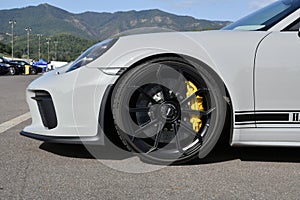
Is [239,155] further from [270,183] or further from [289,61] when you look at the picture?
[289,61]

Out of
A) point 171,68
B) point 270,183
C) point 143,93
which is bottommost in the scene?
point 270,183

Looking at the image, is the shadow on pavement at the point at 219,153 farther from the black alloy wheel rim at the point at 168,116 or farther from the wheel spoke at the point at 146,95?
the wheel spoke at the point at 146,95

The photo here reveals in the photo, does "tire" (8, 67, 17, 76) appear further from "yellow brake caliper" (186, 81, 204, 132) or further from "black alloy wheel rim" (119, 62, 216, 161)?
"yellow brake caliper" (186, 81, 204, 132)

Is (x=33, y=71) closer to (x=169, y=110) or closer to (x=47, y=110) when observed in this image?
(x=47, y=110)

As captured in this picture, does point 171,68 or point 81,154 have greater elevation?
point 171,68

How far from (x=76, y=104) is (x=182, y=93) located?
76 centimetres

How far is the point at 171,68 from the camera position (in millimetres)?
2746

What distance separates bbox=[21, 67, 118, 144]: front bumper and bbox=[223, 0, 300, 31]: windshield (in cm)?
121

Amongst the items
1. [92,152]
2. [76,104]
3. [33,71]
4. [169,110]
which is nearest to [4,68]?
[33,71]

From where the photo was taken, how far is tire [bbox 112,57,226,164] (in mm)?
2689

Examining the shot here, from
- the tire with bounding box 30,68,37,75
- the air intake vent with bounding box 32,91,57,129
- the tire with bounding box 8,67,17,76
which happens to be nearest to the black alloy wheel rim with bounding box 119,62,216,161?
the air intake vent with bounding box 32,91,57,129

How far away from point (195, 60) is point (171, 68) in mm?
185

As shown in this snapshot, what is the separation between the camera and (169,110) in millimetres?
2709

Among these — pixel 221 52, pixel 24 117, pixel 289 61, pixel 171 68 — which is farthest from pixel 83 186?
pixel 24 117
